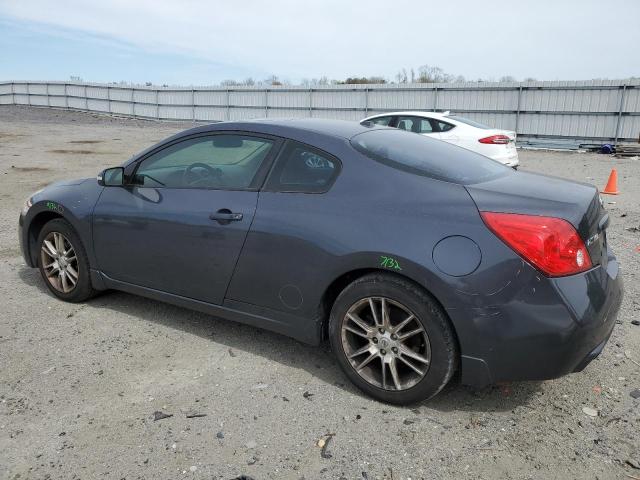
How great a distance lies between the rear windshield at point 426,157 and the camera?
125 inches

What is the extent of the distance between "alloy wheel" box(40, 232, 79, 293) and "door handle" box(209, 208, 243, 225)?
1.62 meters

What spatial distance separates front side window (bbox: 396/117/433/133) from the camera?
12.2 metres

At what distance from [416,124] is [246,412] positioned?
34.2ft

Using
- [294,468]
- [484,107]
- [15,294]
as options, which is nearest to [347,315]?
[294,468]

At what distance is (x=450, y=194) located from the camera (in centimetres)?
291

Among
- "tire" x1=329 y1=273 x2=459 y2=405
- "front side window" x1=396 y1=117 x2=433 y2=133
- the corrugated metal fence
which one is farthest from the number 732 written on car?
the corrugated metal fence

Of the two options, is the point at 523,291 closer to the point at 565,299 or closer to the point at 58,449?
the point at 565,299

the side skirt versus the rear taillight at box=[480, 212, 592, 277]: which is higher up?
the rear taillight at box=[480, 212, 592, 277]

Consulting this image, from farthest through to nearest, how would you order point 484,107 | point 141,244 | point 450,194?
point 484,107 → point 141,244 → point 450,194

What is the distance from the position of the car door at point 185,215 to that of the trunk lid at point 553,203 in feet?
4.61

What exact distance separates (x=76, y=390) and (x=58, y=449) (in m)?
0.58

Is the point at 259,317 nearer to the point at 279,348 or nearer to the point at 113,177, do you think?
the point at 279,348

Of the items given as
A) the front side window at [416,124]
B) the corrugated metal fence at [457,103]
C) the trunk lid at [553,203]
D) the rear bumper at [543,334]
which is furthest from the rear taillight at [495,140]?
the corrugated metal fence at [457,103]

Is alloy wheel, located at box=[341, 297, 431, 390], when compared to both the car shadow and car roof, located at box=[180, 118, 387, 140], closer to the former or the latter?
the car shadow
